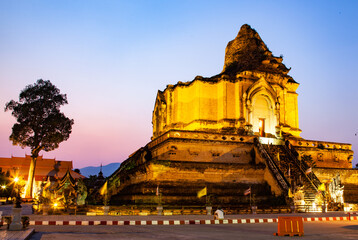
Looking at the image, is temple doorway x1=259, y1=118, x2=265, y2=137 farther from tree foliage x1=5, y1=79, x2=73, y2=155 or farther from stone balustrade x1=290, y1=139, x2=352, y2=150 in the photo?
tree foliage x1=5, y1=79, x2=73, y2=155

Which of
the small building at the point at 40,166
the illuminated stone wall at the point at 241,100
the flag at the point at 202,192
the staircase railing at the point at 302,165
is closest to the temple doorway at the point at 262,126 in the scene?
the illuminated stone wall at the point at 241,100

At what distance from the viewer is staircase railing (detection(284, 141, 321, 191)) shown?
2748cm

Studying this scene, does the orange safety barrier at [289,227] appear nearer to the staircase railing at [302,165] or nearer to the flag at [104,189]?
the staircase railing at [302,165]

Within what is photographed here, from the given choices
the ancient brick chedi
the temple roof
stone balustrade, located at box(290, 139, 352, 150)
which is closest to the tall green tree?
the ancient brick chedi

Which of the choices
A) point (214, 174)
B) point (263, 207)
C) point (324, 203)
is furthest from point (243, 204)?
point (324, 203)

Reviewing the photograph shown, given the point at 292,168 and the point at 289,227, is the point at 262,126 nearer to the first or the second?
the point at 292,168

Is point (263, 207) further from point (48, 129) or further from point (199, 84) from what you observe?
point (48, 129)

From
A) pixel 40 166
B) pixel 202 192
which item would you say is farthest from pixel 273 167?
pixel 40 166

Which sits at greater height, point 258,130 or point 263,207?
point 258,130

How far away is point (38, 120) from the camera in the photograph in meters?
41.2

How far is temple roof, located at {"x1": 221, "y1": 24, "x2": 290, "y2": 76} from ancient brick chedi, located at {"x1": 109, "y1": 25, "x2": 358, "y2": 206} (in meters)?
0.10

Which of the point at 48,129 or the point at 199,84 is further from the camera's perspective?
the point at 48,129

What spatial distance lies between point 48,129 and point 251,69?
23.3 meters

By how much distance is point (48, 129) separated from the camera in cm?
4166
